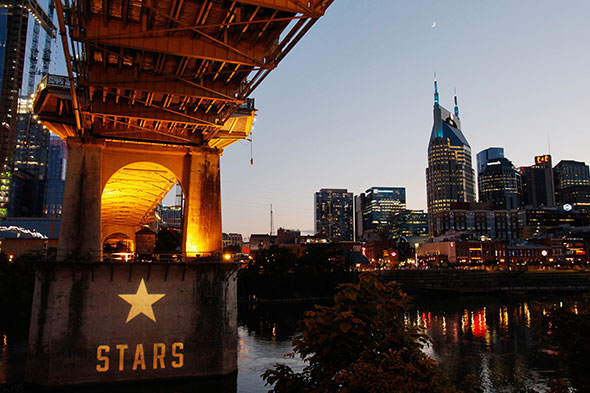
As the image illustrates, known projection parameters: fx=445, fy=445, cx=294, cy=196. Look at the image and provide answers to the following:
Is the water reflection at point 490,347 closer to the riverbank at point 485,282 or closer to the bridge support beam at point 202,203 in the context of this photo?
the bridge support beam at point 202,203

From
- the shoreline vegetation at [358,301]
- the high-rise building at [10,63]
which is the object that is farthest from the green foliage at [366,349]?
the high-rise building at [10,63]

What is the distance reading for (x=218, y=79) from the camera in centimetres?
3014

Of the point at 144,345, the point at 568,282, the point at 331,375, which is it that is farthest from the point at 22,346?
the point at 568,282

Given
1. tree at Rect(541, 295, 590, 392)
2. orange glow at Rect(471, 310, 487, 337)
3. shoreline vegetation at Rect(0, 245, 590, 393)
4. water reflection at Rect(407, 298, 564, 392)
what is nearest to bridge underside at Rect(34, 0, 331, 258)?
shoreline vegetation at Rect(0, 245, 590, 393)

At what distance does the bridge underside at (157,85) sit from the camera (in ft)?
72.0

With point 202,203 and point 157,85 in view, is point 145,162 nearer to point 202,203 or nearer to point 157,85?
point 202,203

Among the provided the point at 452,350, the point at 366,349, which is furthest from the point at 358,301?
the point at 452,350

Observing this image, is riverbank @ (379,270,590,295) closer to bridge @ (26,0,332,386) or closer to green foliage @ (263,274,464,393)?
bridge @ (26,0,332,386)

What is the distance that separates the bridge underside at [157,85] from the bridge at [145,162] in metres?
0.08

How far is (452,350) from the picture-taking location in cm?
4747

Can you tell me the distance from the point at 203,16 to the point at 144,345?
21.6 meters

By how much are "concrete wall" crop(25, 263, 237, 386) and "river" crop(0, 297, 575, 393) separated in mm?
1529

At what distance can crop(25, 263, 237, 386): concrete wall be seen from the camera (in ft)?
95.5

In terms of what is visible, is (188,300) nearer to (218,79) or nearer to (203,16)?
(218,79)
